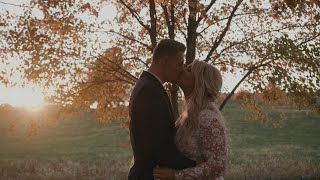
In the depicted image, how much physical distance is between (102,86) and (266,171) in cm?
933

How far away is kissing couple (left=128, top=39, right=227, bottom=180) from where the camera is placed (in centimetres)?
468

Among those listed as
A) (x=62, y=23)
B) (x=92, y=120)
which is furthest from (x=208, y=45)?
(x=92, y=120)

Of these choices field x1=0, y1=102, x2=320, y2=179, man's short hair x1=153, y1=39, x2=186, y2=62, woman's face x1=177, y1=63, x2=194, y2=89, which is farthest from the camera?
field x1=0, y1=102, x2=320, y2=179

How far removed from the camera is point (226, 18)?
43.0 ft

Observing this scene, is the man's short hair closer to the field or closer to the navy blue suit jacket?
the navy blue suit jacket

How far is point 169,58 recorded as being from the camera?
4926mm

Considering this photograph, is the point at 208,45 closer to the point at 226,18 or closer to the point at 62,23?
the point at 226,18

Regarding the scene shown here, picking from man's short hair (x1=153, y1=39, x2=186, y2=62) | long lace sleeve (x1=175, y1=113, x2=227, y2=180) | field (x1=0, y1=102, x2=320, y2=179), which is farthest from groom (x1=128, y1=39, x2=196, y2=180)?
field (x1=0, y1=102, x2=320, y2=179)

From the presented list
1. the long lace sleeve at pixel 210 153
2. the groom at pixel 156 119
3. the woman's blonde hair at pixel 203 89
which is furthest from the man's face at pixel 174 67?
the long lace sleeve at pixel 210 153

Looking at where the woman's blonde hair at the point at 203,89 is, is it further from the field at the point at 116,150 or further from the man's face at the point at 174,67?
the field at the point at 116,150

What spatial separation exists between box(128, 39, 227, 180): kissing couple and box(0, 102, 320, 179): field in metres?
8.92

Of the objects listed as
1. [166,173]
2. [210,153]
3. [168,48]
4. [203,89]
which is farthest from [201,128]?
[168,48]

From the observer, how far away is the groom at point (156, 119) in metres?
4.67

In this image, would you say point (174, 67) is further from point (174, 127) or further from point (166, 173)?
point (166, 173)
